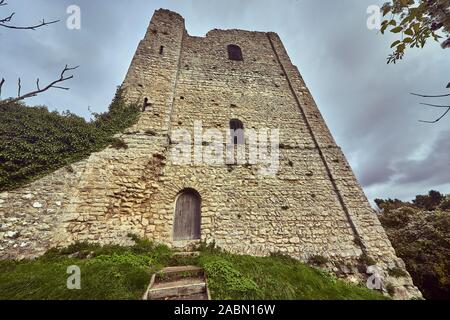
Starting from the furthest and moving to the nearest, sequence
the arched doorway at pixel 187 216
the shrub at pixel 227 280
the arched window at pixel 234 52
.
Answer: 1. the arched window at pixel 234 52
2. the arched doorway at pixel 187 216
3. the shrub at pixel 227 280

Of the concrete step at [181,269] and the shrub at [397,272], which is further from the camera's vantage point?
the shrub at [397,272]

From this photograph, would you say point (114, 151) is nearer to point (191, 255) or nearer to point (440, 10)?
point (191, 255)

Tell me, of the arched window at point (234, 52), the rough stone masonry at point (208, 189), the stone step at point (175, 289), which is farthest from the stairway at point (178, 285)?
the arched window at point (234, 52)

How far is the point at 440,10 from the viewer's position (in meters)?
1.88

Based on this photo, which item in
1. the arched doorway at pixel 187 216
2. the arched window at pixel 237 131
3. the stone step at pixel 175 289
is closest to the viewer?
the stone step at pixel 175 289

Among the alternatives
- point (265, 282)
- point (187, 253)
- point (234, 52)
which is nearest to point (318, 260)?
point (265, 282)

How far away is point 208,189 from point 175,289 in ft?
12.0

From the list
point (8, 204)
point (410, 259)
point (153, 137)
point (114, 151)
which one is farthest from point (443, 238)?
point (8, 204)

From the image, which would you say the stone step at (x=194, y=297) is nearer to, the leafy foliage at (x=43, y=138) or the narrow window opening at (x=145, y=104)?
the leafy foliage at (x=43, y=138)

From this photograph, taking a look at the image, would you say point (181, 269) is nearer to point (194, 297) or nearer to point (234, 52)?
point (194, 297)

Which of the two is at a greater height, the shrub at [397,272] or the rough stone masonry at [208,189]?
the rough stone masonry at [208,189]

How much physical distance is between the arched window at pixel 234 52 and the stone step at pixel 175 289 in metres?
12.1

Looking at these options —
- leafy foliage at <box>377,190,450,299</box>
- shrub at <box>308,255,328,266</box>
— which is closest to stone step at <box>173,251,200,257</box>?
shrub at <box>308,255,328,266</box>

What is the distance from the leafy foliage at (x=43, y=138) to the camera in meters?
5.15
